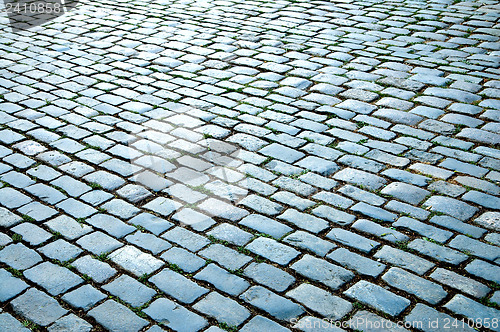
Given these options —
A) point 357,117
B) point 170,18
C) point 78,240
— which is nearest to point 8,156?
point 78,240

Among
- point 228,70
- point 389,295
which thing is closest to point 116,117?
point 228,70

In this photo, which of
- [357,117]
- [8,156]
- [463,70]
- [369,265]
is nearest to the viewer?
[369,265]

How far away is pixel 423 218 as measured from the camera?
3664 mm

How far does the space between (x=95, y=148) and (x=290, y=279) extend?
93.1 inches

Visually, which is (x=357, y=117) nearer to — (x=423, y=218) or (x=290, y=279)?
(x=423, y=218)

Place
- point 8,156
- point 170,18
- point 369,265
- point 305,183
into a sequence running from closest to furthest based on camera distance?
point 369,265, point 305,183, point 8,156, point 170,18

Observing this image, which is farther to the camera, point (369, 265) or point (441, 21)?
point (441, 21)

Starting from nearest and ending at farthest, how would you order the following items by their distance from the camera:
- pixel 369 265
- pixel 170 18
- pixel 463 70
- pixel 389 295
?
pixel 389 295, pixel 369 265, pixel 463 70, pixel 170 18

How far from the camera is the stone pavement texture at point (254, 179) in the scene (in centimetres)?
304

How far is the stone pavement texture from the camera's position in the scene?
304 centimetres

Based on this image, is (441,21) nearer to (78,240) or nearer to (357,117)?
(357,117)

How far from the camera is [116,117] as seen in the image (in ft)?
17.0

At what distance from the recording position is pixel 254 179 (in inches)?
164

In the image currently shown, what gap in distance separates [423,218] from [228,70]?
322cm
